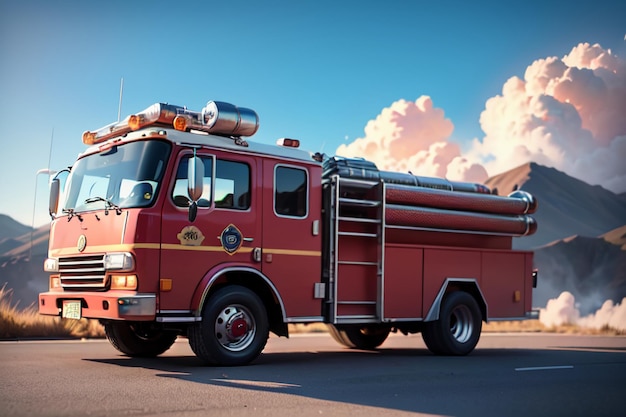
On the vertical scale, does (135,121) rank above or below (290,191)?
above

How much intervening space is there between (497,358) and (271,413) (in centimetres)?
654

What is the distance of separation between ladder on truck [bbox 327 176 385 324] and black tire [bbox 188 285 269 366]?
1544 millimetres

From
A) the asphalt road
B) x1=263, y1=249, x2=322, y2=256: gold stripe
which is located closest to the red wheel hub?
the asphalt road

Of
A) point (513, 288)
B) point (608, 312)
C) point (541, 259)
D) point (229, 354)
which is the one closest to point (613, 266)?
point (541, 259)

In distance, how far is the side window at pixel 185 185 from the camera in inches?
363

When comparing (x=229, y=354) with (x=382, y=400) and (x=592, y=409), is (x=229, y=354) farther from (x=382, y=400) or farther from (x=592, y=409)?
(x=592, y=409)

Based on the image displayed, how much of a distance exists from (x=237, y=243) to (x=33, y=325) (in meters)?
7.10

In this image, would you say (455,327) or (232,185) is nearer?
(232,185)

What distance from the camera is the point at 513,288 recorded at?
526 inches

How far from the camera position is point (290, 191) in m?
10.5

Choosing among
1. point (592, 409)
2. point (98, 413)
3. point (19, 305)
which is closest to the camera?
point (98, 413)

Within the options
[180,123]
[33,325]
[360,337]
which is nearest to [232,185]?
[180,123]

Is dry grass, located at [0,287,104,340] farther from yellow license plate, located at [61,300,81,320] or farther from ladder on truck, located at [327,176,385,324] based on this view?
ladder on truck, located at [327,176,385,324]

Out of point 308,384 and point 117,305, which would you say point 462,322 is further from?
point 117,305
